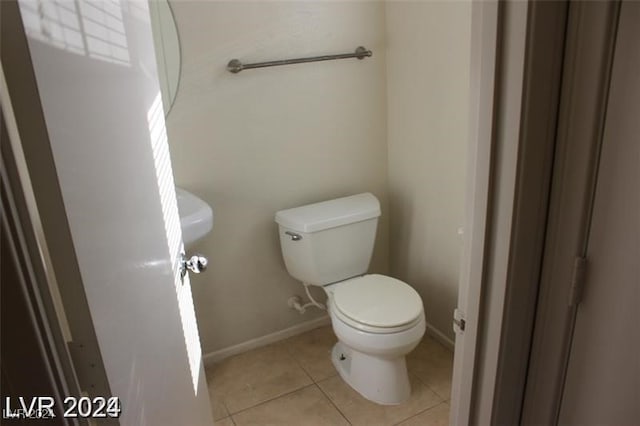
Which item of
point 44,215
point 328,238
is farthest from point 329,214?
point 44,215

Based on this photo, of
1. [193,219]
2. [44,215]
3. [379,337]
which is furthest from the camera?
[379,337]

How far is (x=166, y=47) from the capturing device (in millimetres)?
1916

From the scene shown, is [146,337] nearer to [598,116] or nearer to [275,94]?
[598,116]

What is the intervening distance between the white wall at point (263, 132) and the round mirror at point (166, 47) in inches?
1.2

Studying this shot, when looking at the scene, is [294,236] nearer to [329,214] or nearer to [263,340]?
[329,214]

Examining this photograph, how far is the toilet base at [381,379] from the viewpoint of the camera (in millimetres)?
2041

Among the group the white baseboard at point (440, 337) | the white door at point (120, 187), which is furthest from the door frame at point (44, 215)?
the white baseboard at point (440, 337)

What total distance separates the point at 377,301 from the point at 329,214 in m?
0.43

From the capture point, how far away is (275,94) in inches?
84.2

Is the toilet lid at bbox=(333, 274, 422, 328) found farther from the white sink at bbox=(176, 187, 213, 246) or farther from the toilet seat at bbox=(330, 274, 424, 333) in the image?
the white sink at bbox=(176, 187, 213, 246)

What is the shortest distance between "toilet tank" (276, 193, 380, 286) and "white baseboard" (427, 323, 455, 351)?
0.51 m

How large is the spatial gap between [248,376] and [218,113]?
1177 millimetres

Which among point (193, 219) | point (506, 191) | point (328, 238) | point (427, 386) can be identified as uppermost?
point (506, 191)

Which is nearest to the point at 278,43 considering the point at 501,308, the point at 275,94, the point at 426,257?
the point at 275,94
